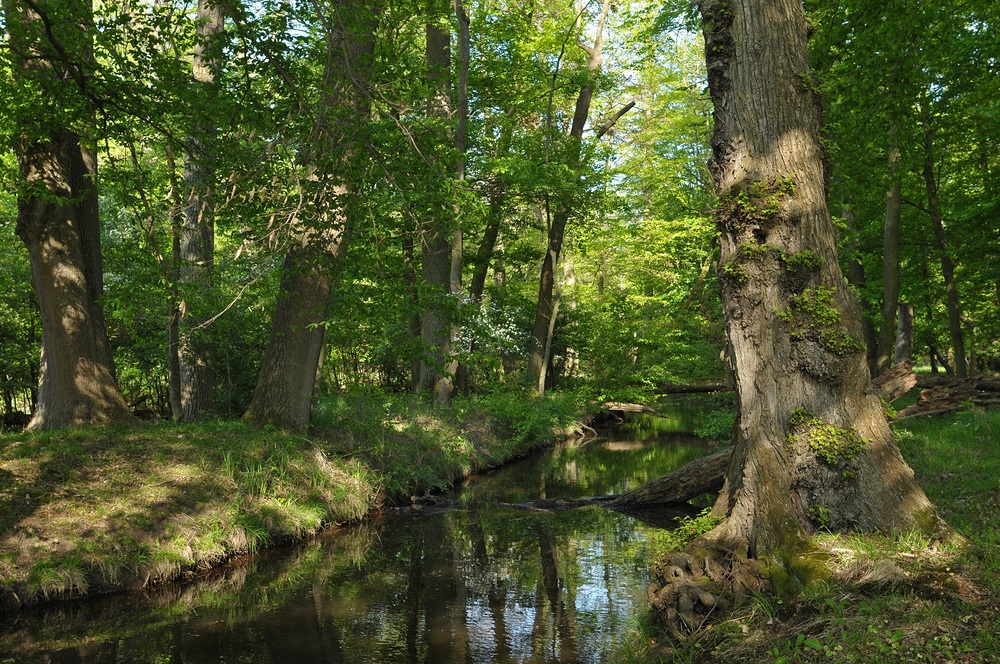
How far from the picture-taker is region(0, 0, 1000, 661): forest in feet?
18.6

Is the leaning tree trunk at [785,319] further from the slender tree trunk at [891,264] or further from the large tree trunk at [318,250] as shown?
the slender tree trunk at [891,264]

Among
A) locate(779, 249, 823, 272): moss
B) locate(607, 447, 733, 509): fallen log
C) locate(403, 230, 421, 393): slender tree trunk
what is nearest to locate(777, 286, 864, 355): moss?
locate(779, 249, 823, 272): moss

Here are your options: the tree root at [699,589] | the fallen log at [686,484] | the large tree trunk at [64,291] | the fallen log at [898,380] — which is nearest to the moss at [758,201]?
the tree root at [699,589]

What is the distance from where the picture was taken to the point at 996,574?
4.68 metres

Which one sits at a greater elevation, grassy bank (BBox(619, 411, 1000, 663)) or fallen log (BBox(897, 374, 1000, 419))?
fallen log (BBox(897, 374, 1000, 419))

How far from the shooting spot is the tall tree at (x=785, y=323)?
5383 mm

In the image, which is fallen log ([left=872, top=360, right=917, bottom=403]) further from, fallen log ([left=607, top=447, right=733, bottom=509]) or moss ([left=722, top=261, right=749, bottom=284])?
moss ([left=722, top=261, right=749, bottom=284])

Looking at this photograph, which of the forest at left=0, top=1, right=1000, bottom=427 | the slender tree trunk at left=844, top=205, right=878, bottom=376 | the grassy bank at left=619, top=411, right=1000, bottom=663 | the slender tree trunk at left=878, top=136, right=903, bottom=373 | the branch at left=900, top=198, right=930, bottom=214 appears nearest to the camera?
the grassy bank at left=619, top=411, right=1000, bottom=663

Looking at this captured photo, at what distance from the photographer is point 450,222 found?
902 cm

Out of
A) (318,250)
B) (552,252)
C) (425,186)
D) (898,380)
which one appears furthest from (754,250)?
(552,252)

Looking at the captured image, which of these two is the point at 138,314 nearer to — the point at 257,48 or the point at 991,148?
the point at 257,48

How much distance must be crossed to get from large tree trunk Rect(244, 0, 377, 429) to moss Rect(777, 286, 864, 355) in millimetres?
4394

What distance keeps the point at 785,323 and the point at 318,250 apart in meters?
5.23

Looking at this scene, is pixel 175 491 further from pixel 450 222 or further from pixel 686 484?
pixel 686 484
